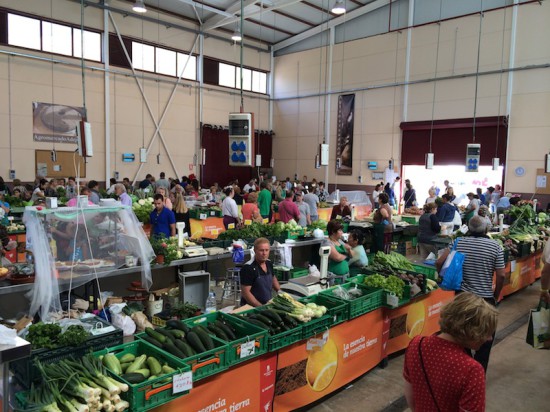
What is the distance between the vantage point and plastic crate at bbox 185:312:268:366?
11.2 ft

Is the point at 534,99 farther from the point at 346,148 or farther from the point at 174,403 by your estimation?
the point at 174,403

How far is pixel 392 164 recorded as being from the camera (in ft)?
60.0

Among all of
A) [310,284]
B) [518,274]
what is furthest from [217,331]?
[518,274]

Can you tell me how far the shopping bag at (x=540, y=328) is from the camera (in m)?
4.54

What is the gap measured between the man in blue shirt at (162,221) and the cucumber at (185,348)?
4.18 meters

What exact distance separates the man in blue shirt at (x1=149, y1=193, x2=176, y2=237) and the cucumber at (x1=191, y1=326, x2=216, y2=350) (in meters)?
3.98

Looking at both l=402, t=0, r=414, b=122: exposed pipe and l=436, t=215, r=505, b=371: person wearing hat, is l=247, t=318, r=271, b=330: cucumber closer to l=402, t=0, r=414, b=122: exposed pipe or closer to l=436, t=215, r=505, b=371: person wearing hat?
l=436, t=215, r=505, b=371: person wearing hat

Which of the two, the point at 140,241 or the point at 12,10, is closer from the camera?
the point at 140,241

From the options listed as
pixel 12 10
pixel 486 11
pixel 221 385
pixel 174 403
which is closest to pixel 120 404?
pixel 174 403

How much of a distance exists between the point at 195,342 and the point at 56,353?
1005 millimetres

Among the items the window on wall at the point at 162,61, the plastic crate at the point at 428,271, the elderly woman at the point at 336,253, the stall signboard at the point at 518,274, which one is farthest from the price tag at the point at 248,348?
the window on wall at the point at 162,61

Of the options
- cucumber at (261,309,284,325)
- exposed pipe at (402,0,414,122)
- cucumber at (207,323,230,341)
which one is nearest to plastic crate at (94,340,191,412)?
cucumber at (207,323,230,341)

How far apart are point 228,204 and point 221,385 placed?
661 cm

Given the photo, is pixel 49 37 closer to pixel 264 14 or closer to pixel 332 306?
pixel 264 14
